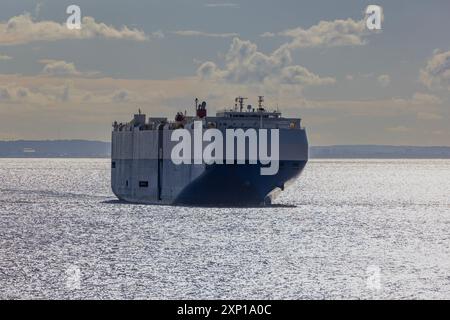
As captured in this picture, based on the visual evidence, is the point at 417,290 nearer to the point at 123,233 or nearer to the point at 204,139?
the point at 123,233

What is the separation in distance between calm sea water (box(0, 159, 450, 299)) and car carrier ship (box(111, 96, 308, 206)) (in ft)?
5.42

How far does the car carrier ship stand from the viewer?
83438mm

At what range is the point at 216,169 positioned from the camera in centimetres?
8244

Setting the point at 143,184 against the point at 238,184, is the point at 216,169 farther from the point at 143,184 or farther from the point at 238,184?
the point at 143,184

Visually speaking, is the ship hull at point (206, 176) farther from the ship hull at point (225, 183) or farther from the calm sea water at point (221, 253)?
the calm sea water at point (221, 253)

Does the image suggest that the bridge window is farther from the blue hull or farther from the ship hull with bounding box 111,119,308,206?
the blue hull

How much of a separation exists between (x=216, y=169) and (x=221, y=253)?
21090 millimetres

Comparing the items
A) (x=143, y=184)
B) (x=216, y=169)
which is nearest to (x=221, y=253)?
(x=216, y=169)

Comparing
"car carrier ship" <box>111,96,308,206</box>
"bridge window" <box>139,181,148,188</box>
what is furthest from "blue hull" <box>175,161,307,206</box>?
"bridge window" <box>139,181,148,188</box>

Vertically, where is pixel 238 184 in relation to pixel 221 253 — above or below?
above
